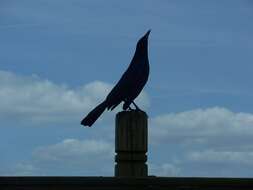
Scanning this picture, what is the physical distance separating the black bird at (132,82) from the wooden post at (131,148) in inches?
17.1

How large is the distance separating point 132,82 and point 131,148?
2.71ft

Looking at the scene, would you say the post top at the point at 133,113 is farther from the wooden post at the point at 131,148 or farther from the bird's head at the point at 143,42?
the bird's head at the point at 143,42

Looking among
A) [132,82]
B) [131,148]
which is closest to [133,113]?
[131,148]

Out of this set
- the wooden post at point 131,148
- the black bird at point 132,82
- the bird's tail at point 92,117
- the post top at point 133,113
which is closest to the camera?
the wooden post at point 131,148

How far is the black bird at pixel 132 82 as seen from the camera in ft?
13.3

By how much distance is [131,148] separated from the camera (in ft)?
11.3

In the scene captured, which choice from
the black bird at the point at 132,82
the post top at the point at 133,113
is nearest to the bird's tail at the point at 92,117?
the black bird at the point at 132,82
